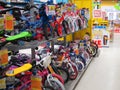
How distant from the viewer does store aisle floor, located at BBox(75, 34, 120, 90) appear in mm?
5156

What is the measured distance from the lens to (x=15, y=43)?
100 inches

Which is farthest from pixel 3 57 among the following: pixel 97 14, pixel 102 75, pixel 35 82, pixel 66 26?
pixel 97 14

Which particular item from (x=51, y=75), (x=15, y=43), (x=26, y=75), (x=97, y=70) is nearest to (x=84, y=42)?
(x=97, y=70)

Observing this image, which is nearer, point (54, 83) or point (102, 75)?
point (54, 83)

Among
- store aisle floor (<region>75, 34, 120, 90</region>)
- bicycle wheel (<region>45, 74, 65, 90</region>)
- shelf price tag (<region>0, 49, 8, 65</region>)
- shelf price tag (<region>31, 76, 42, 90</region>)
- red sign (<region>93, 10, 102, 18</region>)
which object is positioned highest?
shelf price tag (<region>0, 49, 8, 65</region>)

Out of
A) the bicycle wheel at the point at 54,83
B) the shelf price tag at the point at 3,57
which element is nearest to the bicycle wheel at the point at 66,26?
the bicycle wheel at the point at 54,83

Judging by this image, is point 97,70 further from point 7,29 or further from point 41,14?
point 7,29

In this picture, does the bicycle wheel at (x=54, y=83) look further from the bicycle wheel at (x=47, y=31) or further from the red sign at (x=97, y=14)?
the red sign at (x=97, y=14)

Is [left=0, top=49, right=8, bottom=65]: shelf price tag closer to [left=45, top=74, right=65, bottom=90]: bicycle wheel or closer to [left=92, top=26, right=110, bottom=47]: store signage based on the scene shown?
[left=45, top=74, right=65, bottom=90]: bicycle wheel

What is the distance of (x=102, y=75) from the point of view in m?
6.07

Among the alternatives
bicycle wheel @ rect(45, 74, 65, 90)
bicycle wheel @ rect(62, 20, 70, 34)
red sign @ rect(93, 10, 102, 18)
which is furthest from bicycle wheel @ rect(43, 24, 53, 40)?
red sign @ rect(93, 10, 102, 18)

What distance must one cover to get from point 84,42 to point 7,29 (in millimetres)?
5305

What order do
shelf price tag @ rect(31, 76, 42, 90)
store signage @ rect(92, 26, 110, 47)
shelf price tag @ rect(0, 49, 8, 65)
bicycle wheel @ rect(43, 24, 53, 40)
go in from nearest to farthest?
shelf price tag @ rect(0, 49, 8, 65)
shelf price tag @ rect(31, 76, 42, 90)
bicycle wheel @ rect(43, 24, 53, 40)
store signage @ rect(92, 26, 110, 47)

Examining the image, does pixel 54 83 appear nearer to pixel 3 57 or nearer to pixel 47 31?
pixel 47 31
